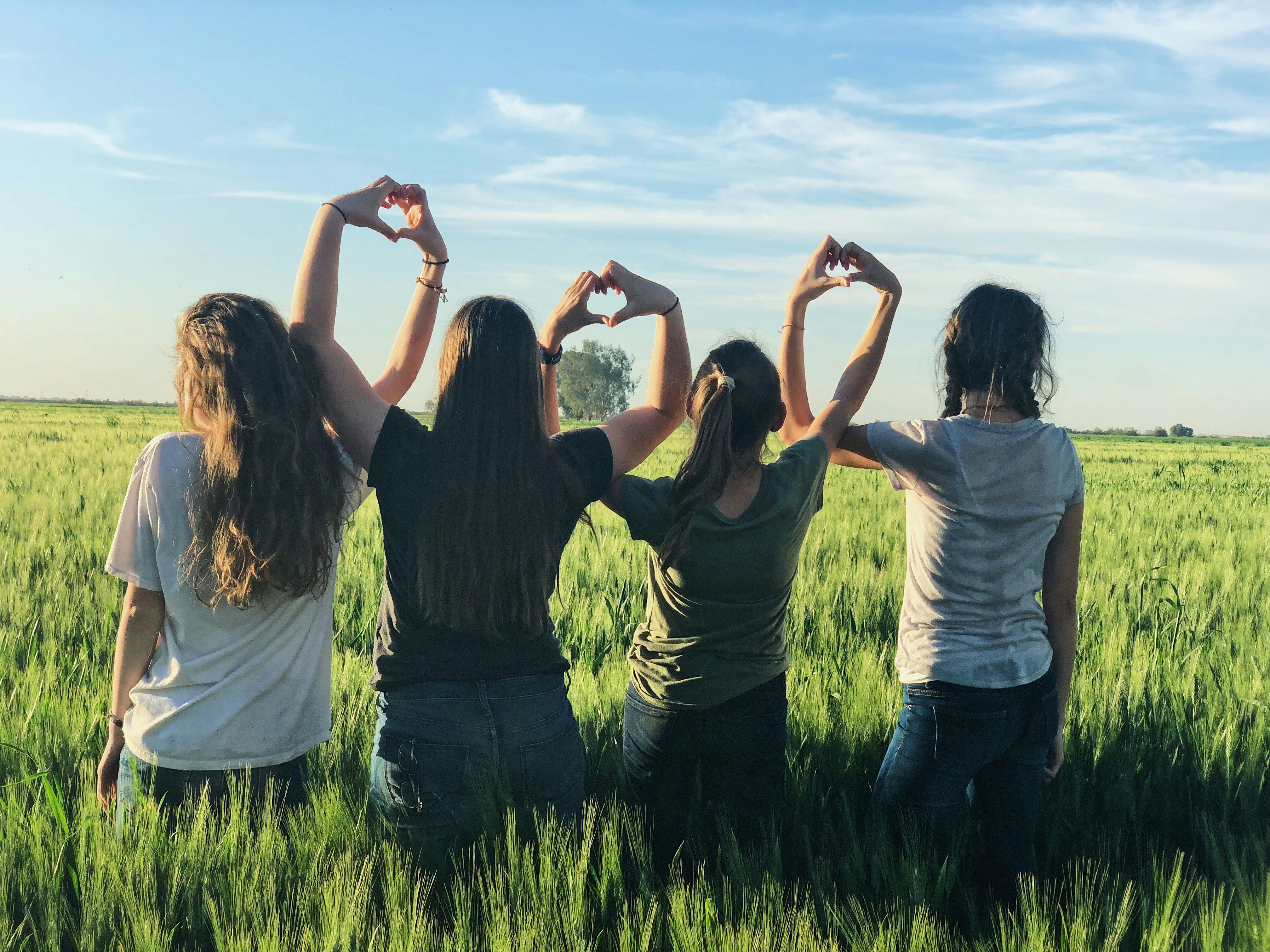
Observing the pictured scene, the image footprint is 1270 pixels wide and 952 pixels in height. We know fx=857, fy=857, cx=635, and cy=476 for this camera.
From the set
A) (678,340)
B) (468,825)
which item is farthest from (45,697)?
(678,340)

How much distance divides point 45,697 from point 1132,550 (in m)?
8.03

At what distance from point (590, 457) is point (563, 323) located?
1.64ft

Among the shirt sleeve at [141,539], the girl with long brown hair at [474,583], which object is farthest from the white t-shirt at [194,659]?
the girl with long brown hair at [474,583]

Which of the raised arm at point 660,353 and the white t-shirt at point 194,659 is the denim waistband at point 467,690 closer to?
the white t-shirt at point 194,659

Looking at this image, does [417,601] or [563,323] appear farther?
[563,323]

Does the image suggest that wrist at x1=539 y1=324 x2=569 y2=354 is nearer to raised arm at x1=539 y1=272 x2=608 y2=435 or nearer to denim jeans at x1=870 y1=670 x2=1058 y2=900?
raised arm at x1=539 y1=272 x2=608 y2=435

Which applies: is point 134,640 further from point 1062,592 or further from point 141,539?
point 1062,592

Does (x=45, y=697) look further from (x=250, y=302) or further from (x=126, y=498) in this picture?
(x=250, y=302)

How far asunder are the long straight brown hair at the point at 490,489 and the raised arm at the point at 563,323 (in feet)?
1.02

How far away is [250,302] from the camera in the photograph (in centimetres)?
204

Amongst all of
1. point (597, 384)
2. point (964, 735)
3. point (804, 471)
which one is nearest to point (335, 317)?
point (804, 471)

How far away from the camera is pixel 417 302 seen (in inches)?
101

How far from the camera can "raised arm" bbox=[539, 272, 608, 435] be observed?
2.27 metres

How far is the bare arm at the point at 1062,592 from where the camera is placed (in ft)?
7.34
